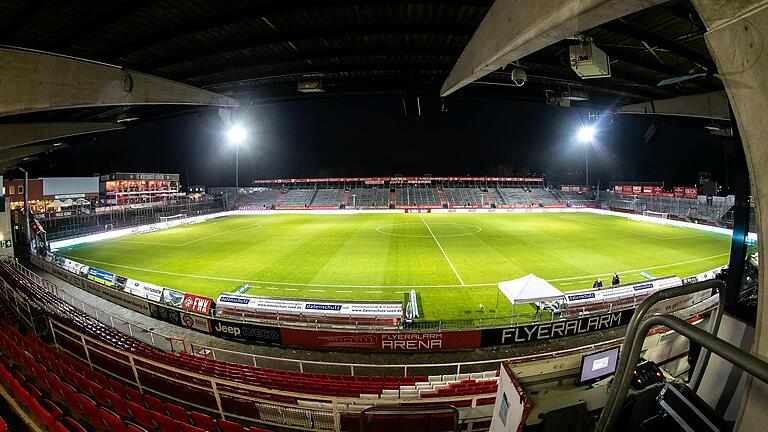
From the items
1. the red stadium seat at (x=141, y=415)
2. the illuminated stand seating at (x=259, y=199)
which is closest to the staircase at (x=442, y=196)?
the illuminated stand seating at (x=259, y=199)

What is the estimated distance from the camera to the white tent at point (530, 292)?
37.7 ft

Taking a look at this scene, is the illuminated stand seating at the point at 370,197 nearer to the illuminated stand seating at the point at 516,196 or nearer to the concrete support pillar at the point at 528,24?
the illuminated stand seating at the point at 516,196

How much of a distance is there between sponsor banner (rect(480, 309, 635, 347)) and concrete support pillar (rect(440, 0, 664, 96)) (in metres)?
9.06

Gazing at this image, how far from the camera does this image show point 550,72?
40.2 feet

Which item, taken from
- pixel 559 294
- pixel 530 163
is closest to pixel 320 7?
pixel 559 294

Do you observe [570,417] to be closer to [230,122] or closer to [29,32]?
[29,32]

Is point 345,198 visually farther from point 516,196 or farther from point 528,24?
point 528,24

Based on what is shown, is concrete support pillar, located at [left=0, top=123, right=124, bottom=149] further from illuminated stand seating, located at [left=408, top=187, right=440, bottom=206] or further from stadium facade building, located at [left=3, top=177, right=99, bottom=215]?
illuminated stand seating, located at [left=408, top=187, right=440, bottom=206]

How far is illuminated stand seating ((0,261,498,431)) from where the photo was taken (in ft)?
19.5

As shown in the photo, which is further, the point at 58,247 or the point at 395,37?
the point at 58,247

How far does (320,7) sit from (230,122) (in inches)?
414

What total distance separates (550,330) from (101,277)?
21861 mm

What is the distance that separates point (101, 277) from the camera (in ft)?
51.7

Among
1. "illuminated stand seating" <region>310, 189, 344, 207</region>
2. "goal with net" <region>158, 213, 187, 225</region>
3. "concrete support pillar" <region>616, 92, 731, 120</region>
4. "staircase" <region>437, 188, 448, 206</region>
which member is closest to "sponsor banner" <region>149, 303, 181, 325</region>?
"concrete support pillar" <region>616, 92, 731, 120</region>
